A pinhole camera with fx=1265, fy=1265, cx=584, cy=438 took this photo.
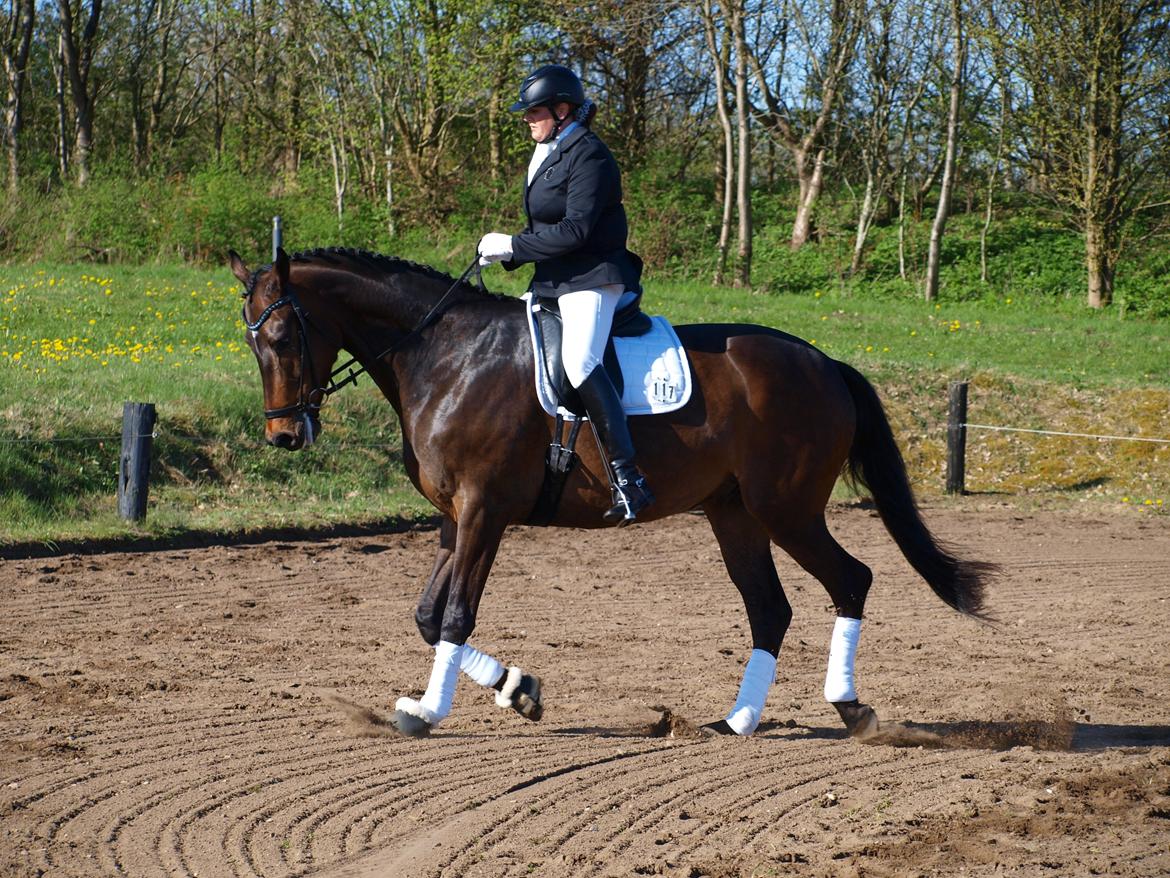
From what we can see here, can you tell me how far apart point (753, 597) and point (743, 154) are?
895 inches

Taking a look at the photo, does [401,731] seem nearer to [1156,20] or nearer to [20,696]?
[20,696]

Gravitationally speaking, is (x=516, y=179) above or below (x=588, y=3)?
below

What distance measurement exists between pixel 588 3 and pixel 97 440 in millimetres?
18297

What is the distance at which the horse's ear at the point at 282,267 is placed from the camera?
5.89 m

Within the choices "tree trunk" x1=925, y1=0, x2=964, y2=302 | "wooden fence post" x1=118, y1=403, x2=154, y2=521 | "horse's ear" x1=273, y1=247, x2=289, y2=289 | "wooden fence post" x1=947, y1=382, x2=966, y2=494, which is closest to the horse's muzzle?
"horse's ear" x1=273, y1=247, x2=289, y2=289

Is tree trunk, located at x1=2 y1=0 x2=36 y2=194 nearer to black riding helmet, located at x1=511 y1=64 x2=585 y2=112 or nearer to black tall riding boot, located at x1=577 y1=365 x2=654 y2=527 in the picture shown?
black riding helmet, located at x1=511 y1=64 x2=585 y2=112

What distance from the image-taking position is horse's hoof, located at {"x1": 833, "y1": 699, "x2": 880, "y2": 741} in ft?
20.3

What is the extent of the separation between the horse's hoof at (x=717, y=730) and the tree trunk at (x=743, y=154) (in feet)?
73.7

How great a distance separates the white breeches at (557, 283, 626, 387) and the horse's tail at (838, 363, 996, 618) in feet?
5.06

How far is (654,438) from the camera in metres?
6.21

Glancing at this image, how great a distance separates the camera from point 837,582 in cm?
644

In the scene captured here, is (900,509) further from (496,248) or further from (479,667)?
(496,248)

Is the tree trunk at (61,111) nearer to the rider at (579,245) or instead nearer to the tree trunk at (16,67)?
the tree trunk at (16,67)

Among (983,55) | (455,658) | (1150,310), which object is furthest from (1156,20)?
(455,658)
